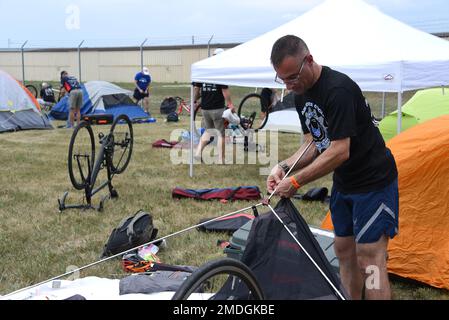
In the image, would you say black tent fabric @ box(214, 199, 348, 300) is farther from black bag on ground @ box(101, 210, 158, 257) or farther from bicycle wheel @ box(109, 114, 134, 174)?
bicycle wheel @ box(109, 114, 134, 174)

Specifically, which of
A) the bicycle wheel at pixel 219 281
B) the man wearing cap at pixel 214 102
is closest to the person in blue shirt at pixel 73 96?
the man wearing cap at pixel 214 102

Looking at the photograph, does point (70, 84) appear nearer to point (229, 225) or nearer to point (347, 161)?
point (229, 225)

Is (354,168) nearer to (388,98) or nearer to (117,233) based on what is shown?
(117,233)

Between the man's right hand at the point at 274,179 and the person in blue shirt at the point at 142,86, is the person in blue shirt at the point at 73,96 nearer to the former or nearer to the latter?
the person in blue shirt at the point at 142,86

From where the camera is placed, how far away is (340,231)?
3.08 metres

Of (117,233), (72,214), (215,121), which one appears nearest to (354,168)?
(117,233)

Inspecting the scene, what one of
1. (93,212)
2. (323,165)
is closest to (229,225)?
(93,212)

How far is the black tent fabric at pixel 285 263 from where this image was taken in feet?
8.66

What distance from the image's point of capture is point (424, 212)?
13.0 feet

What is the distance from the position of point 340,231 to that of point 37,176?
6179 mm

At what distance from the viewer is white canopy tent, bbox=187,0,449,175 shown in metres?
5.98

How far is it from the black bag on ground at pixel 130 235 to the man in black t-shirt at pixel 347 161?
6.87 ft

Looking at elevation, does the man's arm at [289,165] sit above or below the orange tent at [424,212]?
above

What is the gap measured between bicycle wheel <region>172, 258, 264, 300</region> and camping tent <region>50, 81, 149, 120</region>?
511 inches
